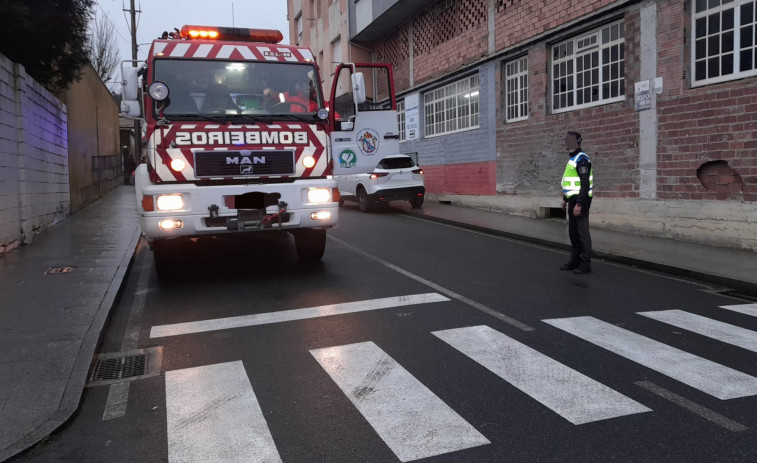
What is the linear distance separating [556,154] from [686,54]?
→ 3.97 meters

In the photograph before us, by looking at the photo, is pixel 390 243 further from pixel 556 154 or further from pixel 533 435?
pixel 533 435

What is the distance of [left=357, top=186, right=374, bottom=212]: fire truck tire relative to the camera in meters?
17.0

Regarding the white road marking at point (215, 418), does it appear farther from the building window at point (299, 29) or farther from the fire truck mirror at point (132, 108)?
the building window at point (299, 29)

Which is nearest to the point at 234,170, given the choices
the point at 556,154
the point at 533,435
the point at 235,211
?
the point at 235,211

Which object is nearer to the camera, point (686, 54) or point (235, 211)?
point (235, 211)

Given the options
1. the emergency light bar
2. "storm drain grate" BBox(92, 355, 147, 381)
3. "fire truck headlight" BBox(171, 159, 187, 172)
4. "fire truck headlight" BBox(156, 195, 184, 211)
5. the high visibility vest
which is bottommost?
"storm drain grate" BBox(92, 355, 147, 381)

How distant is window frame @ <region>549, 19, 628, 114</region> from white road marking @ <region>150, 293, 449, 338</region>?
309 inches

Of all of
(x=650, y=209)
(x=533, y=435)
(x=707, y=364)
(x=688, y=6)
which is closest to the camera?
(x=533, y=435)

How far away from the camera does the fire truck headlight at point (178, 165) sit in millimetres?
6966

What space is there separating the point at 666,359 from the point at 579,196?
12.4ft

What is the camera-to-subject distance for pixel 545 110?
14.4m

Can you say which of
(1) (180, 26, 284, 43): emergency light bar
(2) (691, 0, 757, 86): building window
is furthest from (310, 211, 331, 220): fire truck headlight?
(2) (691, 0, 757, 86): building window

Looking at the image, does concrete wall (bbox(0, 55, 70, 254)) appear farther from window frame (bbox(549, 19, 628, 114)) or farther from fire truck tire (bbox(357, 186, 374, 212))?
window frame (bbox(549, 19, 628, 114))

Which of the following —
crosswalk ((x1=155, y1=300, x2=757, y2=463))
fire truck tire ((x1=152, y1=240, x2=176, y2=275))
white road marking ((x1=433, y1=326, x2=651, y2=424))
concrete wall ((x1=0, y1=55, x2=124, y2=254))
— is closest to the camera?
crosswalk ((x1=155, y1=300, x2=757, y2=463))
